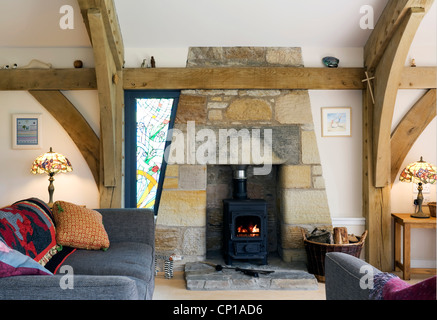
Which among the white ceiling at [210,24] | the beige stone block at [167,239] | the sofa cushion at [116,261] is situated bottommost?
the beige stone block at [167,239]

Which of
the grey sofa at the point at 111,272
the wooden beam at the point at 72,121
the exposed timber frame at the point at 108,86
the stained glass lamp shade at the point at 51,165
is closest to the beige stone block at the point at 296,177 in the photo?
the grey sofa at the point at 111,272

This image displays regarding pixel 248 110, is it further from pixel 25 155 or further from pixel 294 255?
pixel 25 155

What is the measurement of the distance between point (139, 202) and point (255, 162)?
1340 millimetres

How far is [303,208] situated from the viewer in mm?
4418

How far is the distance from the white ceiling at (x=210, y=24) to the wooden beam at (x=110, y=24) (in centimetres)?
11

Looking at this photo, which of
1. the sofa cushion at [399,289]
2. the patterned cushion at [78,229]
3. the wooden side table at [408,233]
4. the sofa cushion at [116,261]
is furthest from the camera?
the wooden side table at [408,233]

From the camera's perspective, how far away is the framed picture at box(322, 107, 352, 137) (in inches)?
177

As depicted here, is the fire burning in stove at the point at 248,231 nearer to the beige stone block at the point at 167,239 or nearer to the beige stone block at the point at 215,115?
the beige stone block at the point at 167,239

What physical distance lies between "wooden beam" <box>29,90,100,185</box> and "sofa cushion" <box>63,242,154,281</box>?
150cm

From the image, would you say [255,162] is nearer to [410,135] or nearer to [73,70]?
[410,135]

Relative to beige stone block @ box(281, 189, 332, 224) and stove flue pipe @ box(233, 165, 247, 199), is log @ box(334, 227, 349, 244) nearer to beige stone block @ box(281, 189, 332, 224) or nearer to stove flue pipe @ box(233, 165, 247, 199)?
beige stone block @ box(281, 189, 332, 224)

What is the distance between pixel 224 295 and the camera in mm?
3646

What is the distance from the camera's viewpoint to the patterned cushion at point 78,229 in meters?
3.00

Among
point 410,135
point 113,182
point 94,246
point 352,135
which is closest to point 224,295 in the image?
point 94,246
